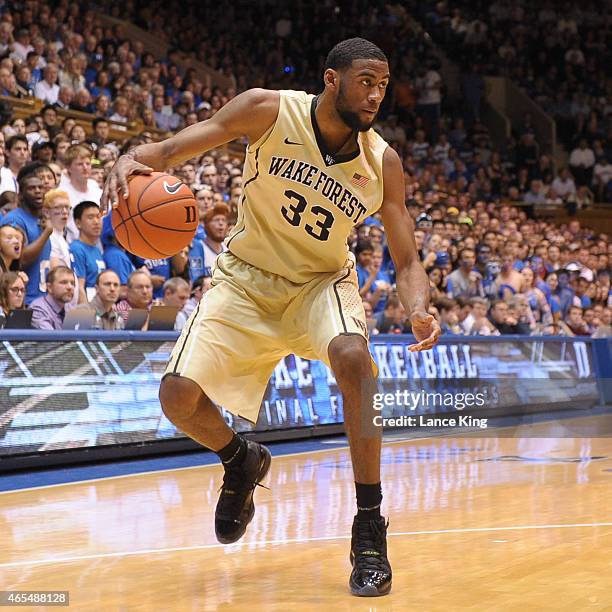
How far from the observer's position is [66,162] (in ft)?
31.8

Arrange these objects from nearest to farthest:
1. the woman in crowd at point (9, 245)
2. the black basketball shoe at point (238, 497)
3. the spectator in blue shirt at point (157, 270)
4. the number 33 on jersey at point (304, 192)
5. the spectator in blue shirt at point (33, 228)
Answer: the number 33 on jersey at point (304, 192), the black basketball shoe at point (238, 497), the woman in crowd at point (9, 245), the spectator in blue shirt at point (33, 228), the spectator in blue shirt at point (157, 270)

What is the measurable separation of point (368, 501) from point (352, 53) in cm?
181

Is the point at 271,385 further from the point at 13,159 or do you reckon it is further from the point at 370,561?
the point at 370,561

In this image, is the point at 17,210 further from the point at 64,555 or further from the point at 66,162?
the point at 64,555

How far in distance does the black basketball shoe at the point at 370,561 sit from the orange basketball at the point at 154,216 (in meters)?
1.38

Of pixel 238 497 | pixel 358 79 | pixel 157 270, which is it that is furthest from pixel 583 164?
pixel 238 497

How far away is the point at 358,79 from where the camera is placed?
14.5 ft

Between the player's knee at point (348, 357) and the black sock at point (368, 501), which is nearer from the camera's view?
the player's knee at point (348, 357)

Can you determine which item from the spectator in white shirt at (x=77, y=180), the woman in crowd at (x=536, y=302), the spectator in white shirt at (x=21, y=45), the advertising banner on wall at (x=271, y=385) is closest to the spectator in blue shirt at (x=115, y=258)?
the spectator in white shirt at (x=77, y=180)

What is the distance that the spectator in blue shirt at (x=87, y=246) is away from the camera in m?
9.02

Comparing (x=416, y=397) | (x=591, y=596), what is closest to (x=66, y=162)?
(x=416, y=397)

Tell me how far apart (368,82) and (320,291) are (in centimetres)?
88

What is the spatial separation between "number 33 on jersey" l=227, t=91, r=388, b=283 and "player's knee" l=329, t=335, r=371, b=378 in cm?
47

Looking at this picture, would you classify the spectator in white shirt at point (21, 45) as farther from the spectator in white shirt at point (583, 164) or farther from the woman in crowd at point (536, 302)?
the spectator in white shirt at point (583, 164)
